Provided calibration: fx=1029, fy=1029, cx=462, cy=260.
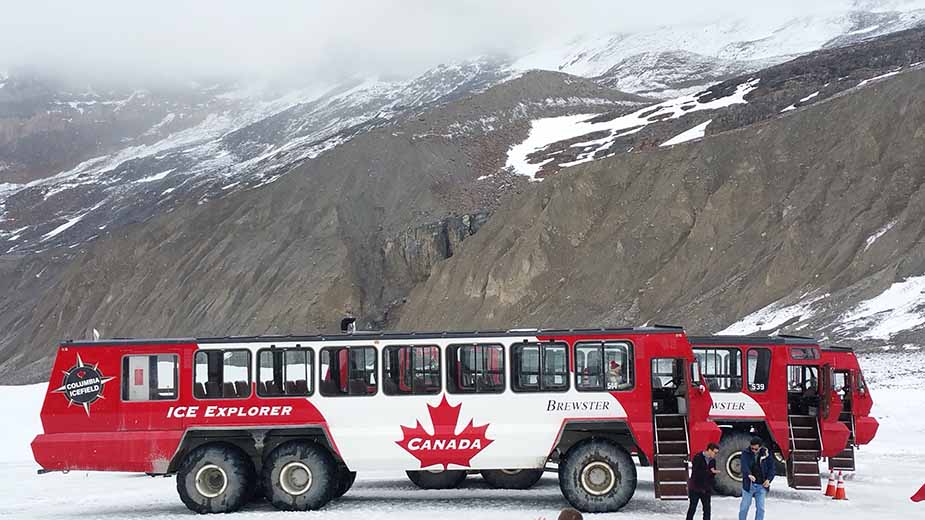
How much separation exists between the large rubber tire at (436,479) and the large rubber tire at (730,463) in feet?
16.0

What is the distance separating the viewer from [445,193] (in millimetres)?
81750

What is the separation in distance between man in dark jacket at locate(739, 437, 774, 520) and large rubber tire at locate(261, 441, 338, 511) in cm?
683

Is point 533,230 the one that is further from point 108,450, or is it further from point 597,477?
point 108,450

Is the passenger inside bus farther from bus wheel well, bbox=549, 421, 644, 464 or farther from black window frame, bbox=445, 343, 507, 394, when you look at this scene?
black window frame, bbox=445, 343, 507, 394

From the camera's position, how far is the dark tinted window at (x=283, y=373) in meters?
17.4

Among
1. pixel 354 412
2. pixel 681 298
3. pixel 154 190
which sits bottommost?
pixel 354 412

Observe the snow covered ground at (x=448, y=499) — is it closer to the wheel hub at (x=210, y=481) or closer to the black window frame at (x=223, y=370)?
the wheel hub at (x=210, y=481)

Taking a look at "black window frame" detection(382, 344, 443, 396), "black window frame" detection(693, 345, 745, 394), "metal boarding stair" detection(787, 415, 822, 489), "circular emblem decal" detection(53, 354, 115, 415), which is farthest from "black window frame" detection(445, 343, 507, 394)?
"circular emblem decal" detection(53, 354, 115, 415)

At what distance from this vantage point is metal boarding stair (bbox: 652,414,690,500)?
16297 millimetres

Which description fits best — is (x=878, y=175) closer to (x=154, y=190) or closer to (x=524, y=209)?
(x=524, y=209)

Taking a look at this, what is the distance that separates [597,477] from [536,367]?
79.8 inches

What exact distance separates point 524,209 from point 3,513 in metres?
53.2

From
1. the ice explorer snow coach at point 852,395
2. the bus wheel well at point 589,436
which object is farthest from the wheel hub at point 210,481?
the ice explorer snow coach at point 852,395

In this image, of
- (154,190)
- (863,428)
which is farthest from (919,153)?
(154,190)
